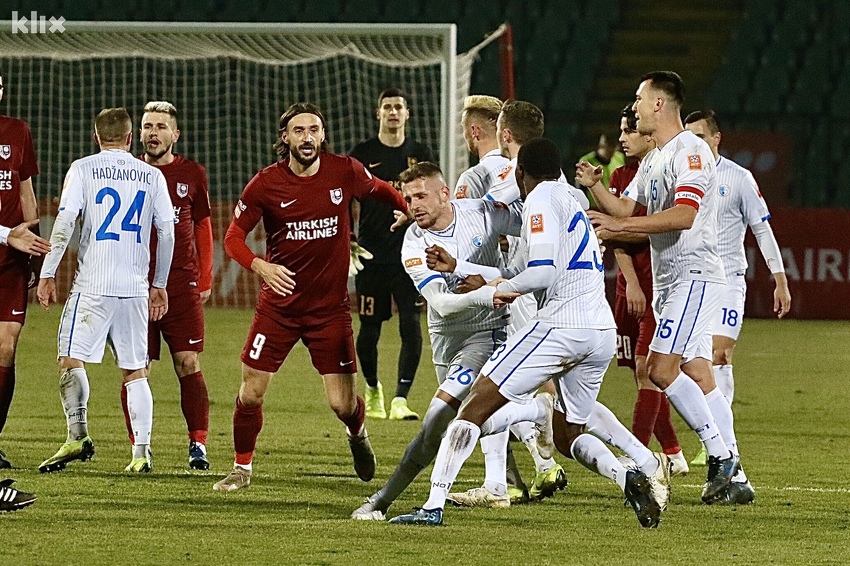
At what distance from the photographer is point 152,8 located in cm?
2145

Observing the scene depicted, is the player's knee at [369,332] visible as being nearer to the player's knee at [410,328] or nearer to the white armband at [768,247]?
the player's knee at [410,328]

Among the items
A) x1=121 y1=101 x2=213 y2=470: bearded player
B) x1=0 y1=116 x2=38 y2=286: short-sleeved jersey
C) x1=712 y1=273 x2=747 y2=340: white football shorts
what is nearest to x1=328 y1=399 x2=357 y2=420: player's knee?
x1=121 y1=101 x2=213 y2=470: bearded player

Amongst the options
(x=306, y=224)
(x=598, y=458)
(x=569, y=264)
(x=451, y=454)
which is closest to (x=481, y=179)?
(x=306, y=224)

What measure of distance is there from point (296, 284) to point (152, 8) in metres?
15.6

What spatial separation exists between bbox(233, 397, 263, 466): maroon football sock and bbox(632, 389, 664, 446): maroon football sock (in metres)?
2.04

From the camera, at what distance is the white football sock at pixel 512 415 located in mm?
5941

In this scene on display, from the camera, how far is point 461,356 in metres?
6.23

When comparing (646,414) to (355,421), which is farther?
(646,414)

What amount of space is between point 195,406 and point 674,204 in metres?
2.92

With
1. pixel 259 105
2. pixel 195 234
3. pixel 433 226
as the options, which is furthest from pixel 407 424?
pixel 259 105

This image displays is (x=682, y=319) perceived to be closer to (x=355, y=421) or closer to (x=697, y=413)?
(x=697, y=413)

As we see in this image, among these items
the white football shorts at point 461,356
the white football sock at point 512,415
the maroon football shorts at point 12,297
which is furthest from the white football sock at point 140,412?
the white football sock at point 512,415

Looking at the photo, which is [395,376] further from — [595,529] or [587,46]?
[587,46]

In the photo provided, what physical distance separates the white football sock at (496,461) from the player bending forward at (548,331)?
421mm
